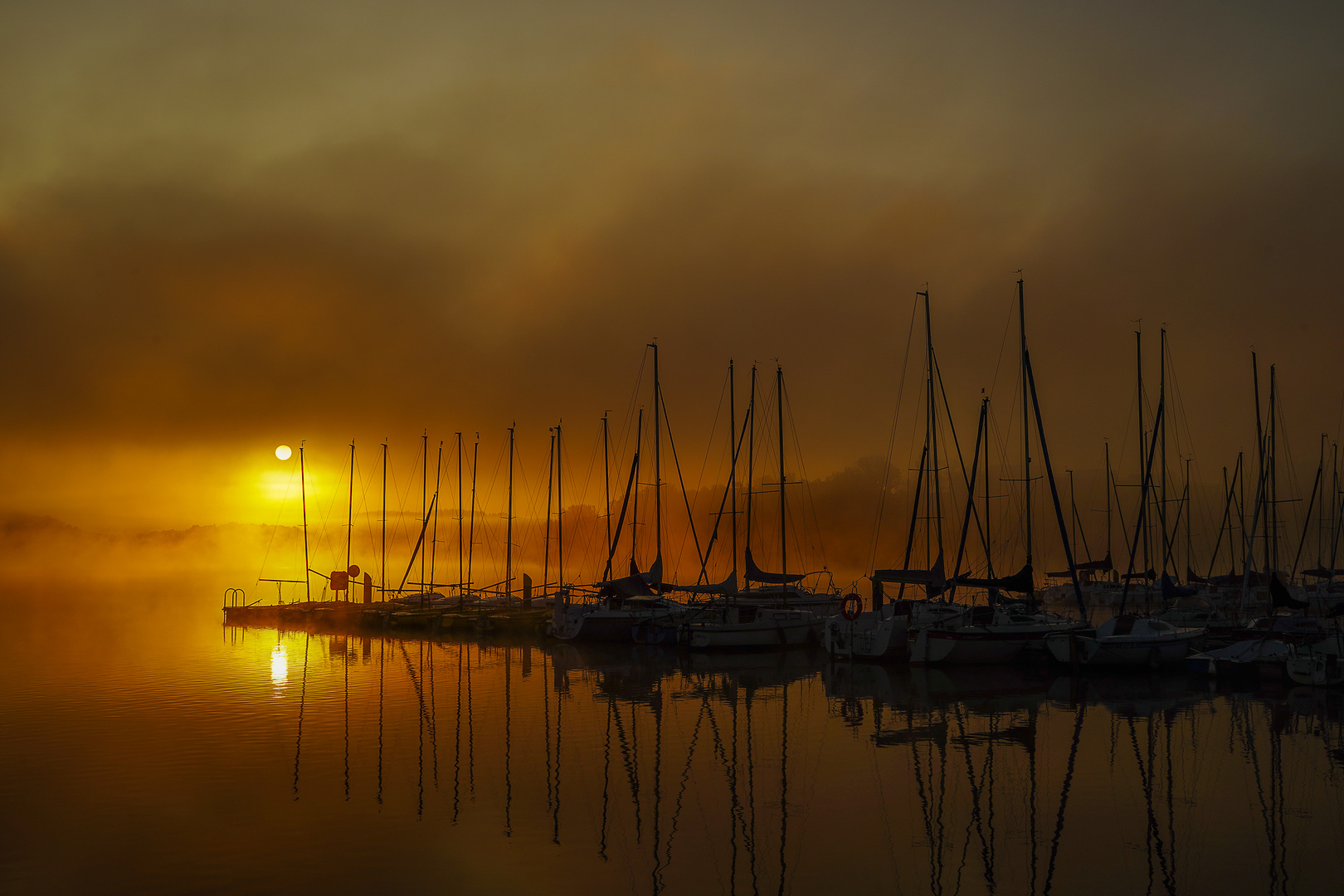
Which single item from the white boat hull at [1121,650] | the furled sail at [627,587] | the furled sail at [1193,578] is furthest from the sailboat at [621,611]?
the furled sail at [1193,578]

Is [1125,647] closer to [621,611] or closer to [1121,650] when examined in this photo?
[1121,650]

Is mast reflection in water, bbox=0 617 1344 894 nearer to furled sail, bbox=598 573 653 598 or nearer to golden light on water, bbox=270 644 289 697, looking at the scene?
golden light on water, bbox=270 644 289 697

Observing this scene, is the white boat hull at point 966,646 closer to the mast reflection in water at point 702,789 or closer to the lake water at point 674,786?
the lake water at point 674,786

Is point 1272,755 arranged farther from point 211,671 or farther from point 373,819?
point 211,671

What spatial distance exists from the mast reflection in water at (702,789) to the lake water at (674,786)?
82 millimetres

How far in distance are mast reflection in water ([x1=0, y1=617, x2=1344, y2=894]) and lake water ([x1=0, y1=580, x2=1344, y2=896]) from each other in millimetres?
82

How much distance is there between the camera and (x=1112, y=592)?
87812 mm

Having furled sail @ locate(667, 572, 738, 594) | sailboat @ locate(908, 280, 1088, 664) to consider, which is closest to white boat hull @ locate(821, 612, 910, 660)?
sailboat @ locate(908, 280, 1088, 664)

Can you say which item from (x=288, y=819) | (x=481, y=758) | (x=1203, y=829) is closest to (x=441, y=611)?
(x=481, y=758)

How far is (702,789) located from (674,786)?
2.08ft

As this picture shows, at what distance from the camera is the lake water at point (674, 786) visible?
14.8 metres

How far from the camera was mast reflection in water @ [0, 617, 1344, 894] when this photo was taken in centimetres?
1487

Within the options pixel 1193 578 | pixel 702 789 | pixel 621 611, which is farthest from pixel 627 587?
pixel 1193 578

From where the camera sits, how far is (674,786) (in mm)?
20281
